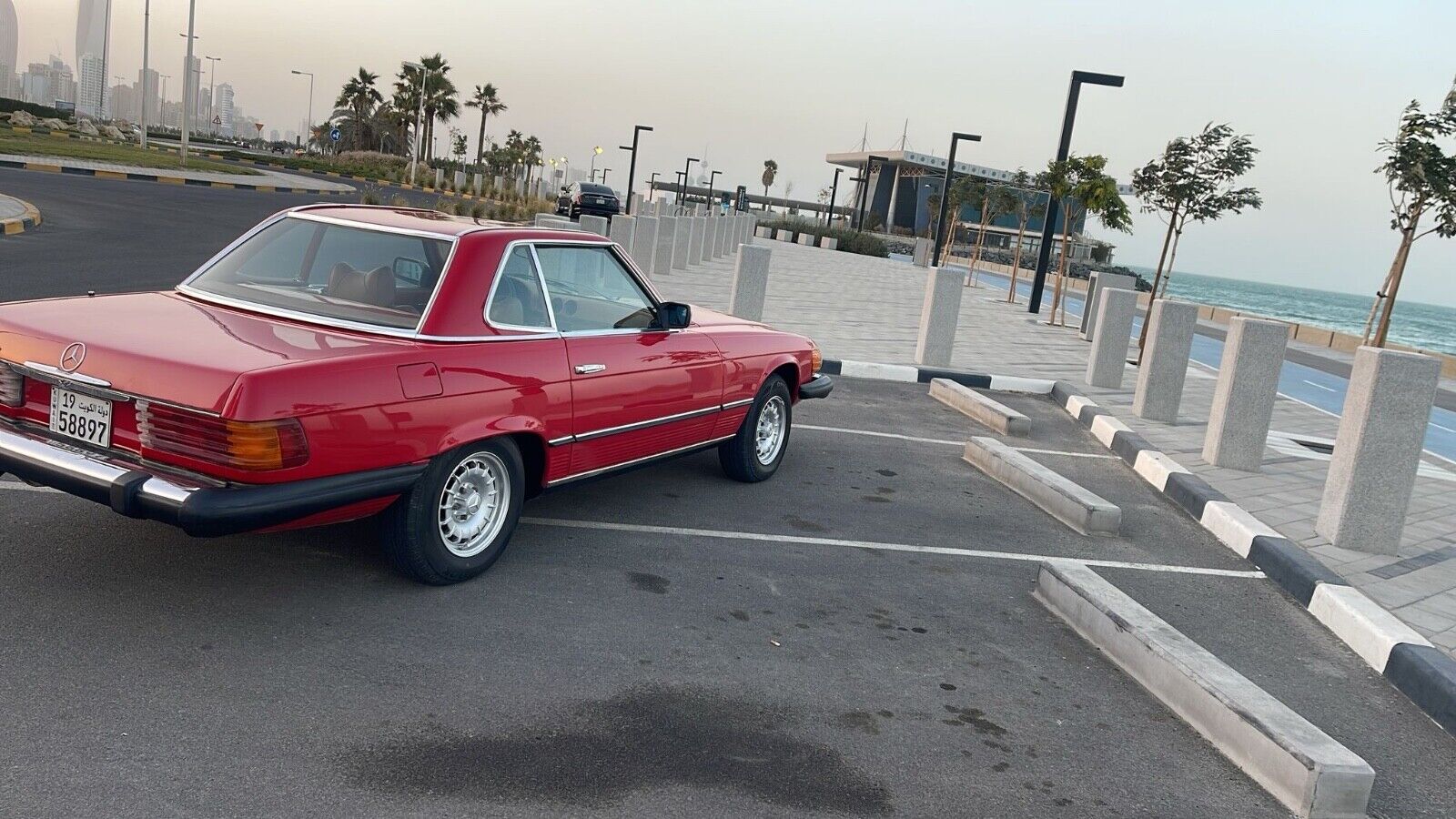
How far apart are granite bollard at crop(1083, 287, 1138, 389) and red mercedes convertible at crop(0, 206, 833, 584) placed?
26.2 ft

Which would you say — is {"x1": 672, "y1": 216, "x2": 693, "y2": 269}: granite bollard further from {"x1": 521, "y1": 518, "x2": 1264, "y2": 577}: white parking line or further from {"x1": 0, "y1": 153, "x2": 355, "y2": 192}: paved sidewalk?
{"x1": 521, "y1": 518, "x2": 1264, "y2": 577}: white parking line

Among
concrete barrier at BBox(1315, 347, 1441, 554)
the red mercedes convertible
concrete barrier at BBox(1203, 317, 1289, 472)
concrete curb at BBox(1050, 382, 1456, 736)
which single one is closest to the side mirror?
the red mercedes convertible

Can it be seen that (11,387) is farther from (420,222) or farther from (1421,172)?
(1421,172)

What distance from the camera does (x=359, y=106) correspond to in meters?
76.2

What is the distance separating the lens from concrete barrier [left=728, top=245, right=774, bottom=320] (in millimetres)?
13031

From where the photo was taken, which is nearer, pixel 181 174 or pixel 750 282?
pixel 750 282

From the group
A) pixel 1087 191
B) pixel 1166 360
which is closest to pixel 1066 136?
pixel 1087 191

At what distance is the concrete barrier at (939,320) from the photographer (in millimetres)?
12648

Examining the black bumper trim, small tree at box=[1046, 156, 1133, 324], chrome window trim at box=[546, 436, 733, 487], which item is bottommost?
chrome window trim at box=[546, 436, 733, 487]

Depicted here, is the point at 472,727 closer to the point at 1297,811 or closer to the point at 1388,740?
the point at 1297,811

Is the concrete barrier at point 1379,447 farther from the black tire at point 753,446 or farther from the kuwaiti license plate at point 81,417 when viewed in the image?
→ the kuwaiti license plate at point 81,417

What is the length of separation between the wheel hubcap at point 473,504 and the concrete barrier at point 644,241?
1554 cm

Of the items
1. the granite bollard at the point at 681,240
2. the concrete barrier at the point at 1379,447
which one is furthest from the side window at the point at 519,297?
the granite bollard at the point at 681,240

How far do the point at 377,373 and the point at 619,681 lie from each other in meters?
1.39
